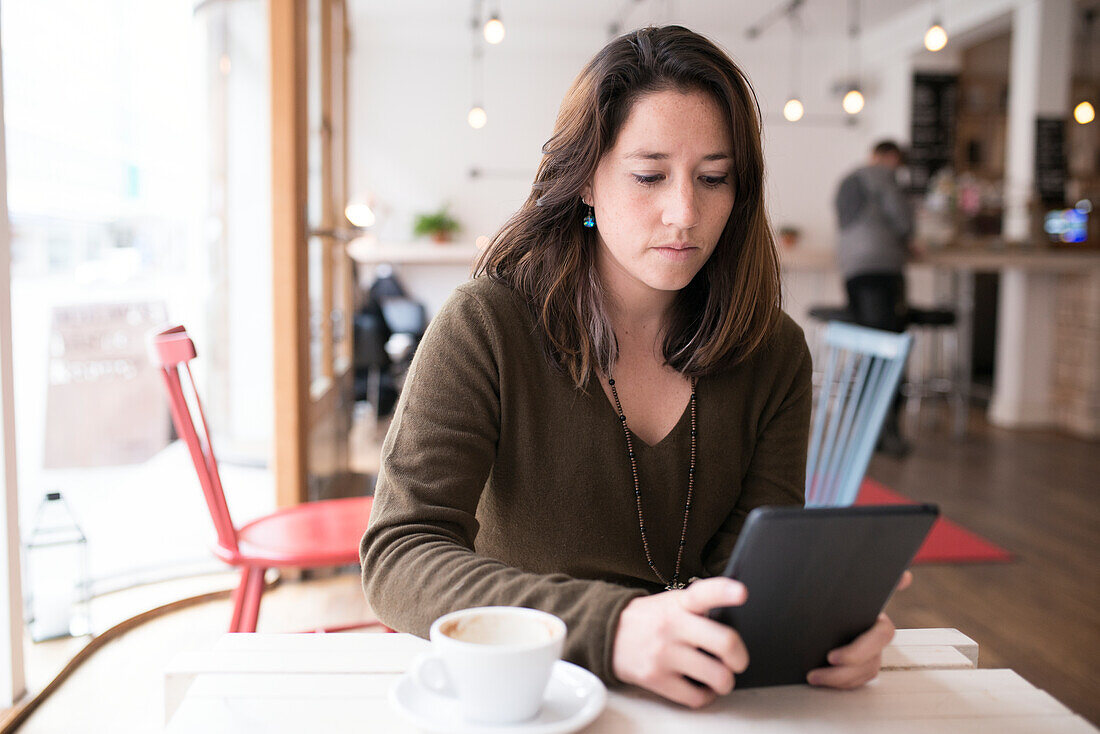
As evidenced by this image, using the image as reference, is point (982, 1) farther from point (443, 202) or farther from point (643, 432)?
point (643, 432)

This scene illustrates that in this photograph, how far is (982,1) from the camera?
6.04 metres

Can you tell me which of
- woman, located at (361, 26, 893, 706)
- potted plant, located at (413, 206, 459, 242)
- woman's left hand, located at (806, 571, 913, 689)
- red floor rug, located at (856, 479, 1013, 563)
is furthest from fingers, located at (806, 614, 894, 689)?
potted plant, located at (413, 206, 459, 242)

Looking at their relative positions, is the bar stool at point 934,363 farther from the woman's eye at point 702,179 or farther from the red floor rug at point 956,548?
the woman's eye at point 702,179

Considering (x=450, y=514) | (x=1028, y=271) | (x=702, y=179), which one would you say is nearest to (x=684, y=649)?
(x=450, y=514)

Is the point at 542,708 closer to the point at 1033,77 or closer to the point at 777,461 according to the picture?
the point at 777,461

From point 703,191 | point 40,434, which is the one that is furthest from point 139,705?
point 703,191

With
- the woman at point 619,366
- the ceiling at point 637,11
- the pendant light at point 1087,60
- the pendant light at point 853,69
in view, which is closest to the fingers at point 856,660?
the woman at point 619,366

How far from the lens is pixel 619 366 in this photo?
115 centimetres

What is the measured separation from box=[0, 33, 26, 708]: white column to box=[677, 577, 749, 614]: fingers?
5.38 feet

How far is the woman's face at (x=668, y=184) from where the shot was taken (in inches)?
39.5

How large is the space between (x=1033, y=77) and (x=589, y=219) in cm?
555

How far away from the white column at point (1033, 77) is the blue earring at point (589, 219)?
17.9ft

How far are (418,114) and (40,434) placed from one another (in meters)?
5.85

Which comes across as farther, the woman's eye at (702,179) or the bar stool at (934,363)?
the bar stool at (934,363)
